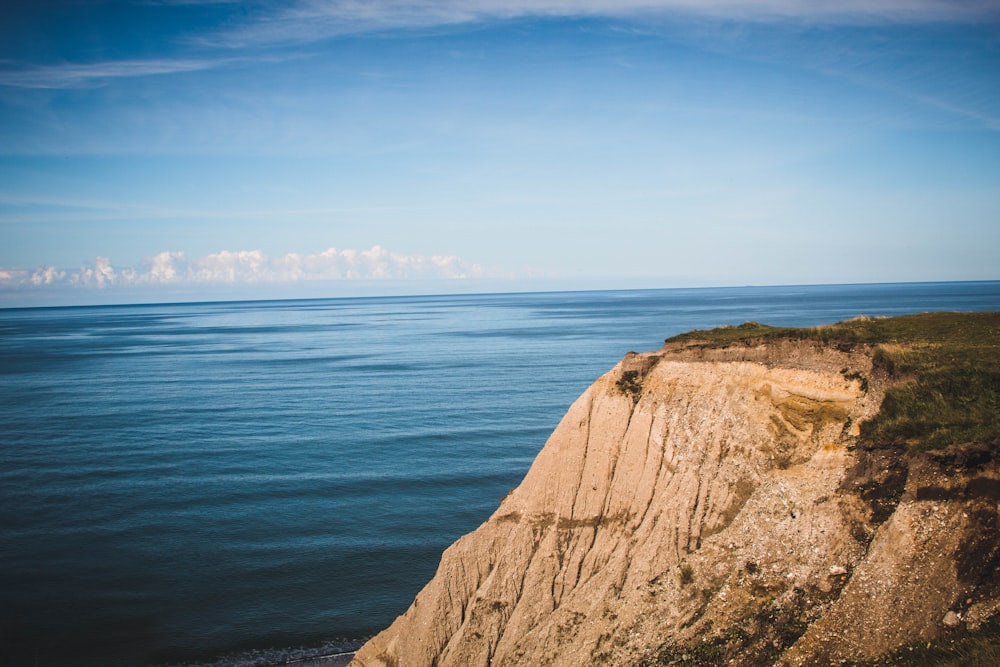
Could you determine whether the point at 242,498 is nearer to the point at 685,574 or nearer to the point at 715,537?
the point at 685,574

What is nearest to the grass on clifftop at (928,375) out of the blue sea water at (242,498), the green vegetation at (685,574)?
the green vegetation at (685,574)

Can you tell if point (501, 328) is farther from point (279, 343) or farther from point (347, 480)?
point (347, 480)

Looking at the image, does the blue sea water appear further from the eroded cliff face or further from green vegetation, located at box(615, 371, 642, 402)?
green vegetation, located at box(615, 371, 642, 402)

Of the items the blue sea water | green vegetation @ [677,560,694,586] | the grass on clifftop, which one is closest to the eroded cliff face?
green vegetation @ [677,560,694,586]

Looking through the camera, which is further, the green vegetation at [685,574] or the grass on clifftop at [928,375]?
the green vegetation at [685,574]

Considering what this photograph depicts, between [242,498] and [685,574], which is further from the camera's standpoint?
[242,498]

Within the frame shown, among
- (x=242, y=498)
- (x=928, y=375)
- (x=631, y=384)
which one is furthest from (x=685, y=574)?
(x=242, y=498)

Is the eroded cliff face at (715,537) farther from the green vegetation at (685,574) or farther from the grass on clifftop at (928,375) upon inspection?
the grass on clifftop at (928,375)
